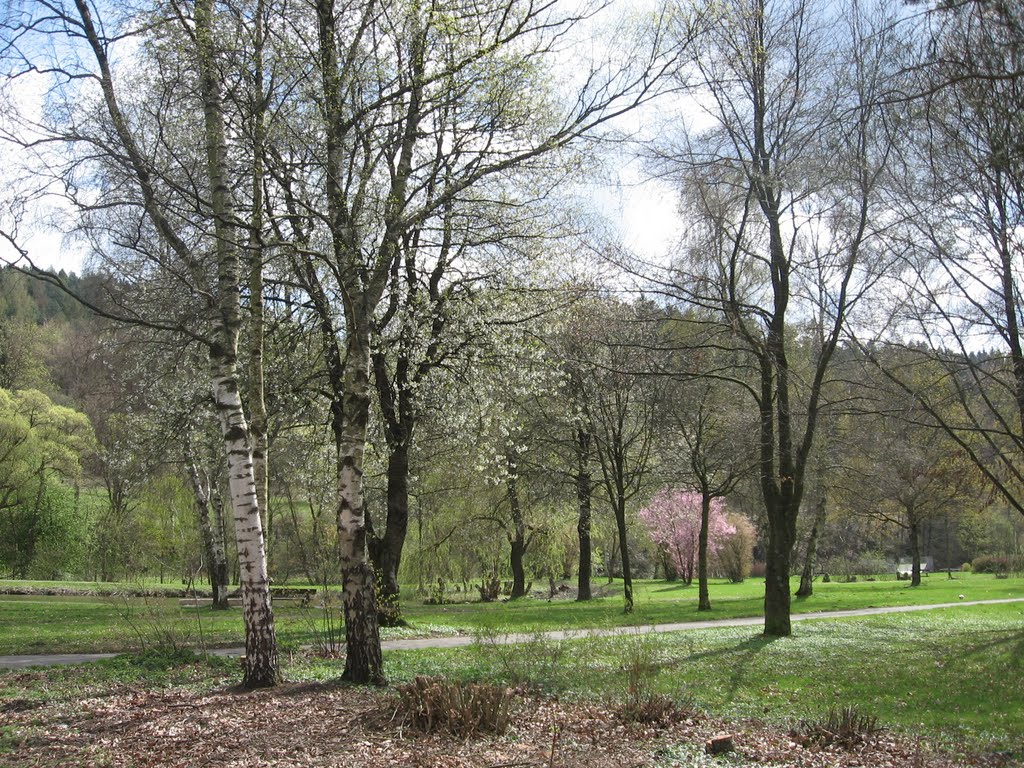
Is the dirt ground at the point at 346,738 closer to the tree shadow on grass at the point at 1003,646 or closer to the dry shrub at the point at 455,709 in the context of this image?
the dry shrub at the point at 455,709

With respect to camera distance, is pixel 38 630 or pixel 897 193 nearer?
pixel 897 193

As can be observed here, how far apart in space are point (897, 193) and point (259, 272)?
1074 centimetres

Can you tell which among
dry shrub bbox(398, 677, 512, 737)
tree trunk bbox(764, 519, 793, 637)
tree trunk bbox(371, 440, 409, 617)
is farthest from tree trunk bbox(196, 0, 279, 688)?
tree trunk bbox(764, 519, 793, 637)

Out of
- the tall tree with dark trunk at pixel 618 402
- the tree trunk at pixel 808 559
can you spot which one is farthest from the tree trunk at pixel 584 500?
the tree trunk at pixel 808 559

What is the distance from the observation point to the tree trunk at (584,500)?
24.9 m

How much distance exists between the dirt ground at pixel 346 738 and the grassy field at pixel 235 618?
2481mm

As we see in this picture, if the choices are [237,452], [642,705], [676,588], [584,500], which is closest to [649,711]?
[642,705]

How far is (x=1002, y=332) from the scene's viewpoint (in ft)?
46.7

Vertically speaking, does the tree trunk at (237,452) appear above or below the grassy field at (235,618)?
above

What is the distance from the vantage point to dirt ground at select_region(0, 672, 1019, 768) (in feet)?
18.2

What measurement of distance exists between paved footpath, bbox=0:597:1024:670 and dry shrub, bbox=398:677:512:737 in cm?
229

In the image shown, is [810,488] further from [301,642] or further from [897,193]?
[301,642]

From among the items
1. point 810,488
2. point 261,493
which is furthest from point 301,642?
point 810,488

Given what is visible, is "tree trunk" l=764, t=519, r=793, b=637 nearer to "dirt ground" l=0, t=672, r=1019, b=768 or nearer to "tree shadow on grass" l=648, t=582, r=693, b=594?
"dirt ground" l=0, t=672, r=1019, b=768
